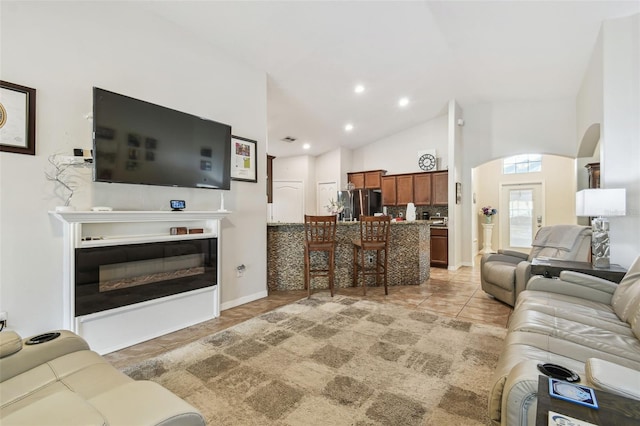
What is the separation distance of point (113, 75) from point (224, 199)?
1584mm

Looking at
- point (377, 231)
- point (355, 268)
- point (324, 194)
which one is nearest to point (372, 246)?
point (377, 231)

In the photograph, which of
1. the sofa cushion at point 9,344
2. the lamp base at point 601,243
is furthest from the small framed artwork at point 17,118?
the lamp base at point 601,243

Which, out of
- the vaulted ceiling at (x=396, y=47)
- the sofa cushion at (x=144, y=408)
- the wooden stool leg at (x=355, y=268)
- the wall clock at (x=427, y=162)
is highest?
the vaulted ceiling at (x=396, y=47)

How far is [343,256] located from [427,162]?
361 centimetres

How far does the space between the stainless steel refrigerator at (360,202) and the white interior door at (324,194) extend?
59 centimetres

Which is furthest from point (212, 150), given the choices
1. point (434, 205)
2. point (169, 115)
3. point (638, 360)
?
point (434, 205)

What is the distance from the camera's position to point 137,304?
2.66 m

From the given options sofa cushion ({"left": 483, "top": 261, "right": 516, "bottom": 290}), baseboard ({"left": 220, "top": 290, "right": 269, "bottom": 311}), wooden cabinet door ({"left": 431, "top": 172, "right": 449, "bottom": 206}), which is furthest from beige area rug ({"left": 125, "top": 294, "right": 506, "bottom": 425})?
wooden cabinet door ({"left": 431, "top": 172, "right": 449, "bottom": 206})

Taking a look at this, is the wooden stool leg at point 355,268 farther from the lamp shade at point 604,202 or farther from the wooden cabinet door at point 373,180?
the wooden cabinet door at point 373,180

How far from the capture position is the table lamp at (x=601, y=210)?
9.07 feet

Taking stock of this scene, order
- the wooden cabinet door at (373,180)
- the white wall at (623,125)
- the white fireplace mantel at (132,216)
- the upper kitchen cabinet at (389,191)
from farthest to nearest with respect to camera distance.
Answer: the wooden cabinet door at (373,180) → the upper kitchen cabinet at (389,191) → the white wall at (623,125) → the white fireplace mantel at (132,216)

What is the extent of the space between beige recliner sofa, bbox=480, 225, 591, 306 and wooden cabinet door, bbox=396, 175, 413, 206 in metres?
3.01

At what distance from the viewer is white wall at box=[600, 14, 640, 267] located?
3.07m

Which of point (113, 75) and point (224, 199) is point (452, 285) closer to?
point (224, 199)
